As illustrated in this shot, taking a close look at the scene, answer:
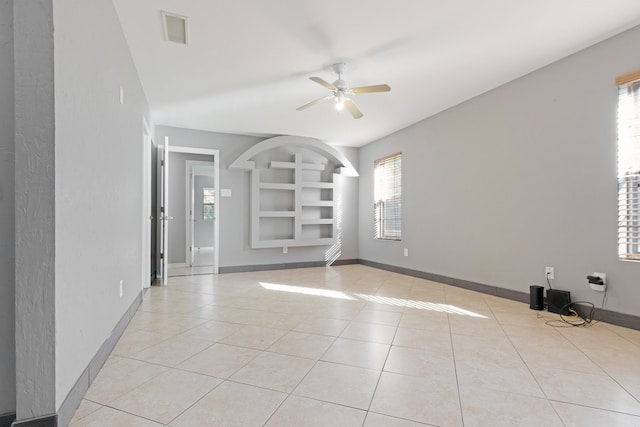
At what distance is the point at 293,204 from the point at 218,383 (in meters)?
4.45

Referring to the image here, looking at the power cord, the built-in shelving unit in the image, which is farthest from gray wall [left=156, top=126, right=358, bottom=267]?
the power cord

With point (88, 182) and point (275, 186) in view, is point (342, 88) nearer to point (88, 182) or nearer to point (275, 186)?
point (88, 182)

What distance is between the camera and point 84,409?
1550 millimetres

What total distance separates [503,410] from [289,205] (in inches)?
194

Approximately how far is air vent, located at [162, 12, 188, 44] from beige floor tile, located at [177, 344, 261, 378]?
249 cm

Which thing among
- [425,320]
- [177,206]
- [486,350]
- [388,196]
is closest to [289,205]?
[388,196]

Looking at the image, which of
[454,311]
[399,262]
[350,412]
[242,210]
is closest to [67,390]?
[350,412]

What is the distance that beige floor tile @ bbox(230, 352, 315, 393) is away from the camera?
1781mm

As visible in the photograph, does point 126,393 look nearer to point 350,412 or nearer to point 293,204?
point 350,412

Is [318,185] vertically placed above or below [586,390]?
above

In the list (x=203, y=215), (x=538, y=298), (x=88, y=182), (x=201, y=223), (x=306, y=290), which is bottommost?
(x=306, y=290)

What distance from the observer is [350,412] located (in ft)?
4.97

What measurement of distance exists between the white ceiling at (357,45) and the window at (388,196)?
1465 mm

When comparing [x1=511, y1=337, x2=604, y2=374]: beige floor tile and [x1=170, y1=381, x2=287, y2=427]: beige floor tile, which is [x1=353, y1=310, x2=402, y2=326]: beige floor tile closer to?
[x1=511, y1=337, x2=604, y2=374]: beige floor tile
